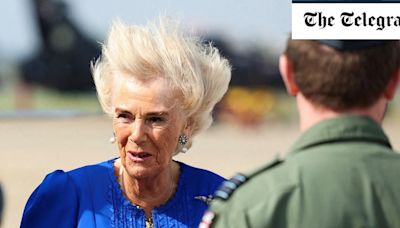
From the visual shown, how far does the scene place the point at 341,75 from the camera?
2.36 m

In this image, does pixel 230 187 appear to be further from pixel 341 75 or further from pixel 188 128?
pixel 188 128

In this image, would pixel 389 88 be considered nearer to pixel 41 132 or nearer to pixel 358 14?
pixel 358 14

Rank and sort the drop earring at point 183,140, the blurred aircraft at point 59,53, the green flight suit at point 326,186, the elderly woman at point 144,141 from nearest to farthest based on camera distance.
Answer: the green flight suit at point 326,186 → the elderly woman at point 144,141 → the drop earring at point 183,140 → the blurred aircraft at point 59,53

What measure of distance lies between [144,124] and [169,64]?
0.24 meters

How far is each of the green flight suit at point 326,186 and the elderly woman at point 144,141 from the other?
170 centimetres

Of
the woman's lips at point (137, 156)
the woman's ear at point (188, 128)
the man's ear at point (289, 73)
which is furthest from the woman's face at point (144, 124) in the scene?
the man's ear at point (289, 73)

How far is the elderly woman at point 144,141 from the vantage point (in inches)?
158

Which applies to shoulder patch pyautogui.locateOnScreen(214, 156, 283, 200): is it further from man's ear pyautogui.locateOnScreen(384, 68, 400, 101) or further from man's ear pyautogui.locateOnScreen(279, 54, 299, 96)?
man's ear pyautogui.locateOnScreen(384, 68, 400, 101)

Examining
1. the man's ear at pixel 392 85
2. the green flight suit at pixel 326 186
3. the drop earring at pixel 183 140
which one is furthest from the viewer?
the drop earring at pixel 183 140

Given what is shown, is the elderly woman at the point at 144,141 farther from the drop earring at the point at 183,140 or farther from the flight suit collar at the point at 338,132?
the flight suit collar at the point at 338,132

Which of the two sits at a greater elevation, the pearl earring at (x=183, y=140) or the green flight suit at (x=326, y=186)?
the green flight suit at (x=326, y=186)

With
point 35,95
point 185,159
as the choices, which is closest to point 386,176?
point 185,159

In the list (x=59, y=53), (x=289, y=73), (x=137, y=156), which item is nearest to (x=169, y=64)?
(x=137, y=156)

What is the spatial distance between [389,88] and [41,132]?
589 inches
